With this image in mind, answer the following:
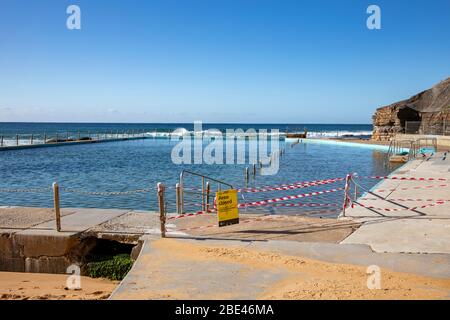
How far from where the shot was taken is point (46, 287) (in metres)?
7.56

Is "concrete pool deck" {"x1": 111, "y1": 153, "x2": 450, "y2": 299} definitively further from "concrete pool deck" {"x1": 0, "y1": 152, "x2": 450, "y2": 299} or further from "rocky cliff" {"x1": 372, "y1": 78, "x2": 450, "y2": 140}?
"rocky cliff" {"x1": 372, "y1": 78, "x2": 450, "y2": 140}

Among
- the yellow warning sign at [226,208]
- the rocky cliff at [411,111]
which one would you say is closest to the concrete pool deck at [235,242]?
the yellow warning sign at [226,208]

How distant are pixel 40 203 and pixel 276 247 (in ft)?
33.8

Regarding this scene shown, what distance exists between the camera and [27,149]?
4153 centimetres

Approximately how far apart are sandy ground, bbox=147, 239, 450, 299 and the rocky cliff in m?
51.0

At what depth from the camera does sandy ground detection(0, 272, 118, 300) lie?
270 inches

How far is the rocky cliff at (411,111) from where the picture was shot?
57750mm

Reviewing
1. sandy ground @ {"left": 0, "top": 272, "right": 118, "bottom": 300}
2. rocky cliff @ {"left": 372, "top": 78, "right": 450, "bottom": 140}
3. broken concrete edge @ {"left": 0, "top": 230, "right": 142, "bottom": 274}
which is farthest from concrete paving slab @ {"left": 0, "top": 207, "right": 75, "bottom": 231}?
rocky cliff @ {"left": 372, "top": 78, "right": 450, "bottom": 140}

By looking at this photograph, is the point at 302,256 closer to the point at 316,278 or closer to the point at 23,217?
the point at 316,278

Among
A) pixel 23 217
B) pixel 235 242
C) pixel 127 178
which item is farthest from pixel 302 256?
pixel 127 178

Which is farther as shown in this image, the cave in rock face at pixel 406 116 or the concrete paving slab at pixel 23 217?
the cave in rock face at pixel 406 116

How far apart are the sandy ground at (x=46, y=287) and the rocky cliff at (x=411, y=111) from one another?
52.1 meters

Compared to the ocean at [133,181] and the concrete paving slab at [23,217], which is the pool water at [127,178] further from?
the concrete paving slab at [23,217]
